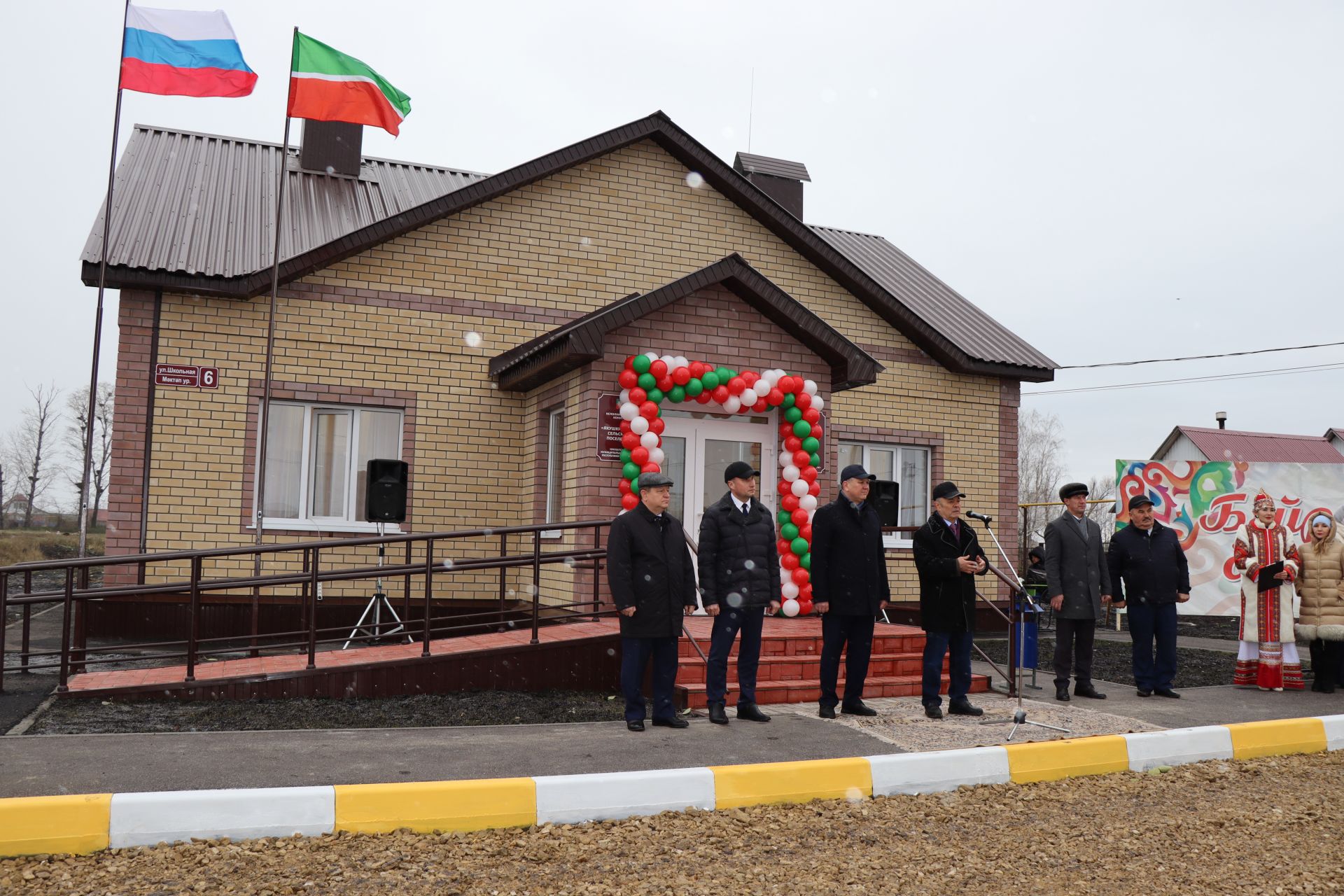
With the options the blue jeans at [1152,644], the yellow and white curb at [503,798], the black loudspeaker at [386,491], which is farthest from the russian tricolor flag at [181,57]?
the blue jeans at [1152,644]

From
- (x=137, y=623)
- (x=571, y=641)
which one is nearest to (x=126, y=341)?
(x=137, y=623)

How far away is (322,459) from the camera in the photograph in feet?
35.0

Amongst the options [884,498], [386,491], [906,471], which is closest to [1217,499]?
[906,471]

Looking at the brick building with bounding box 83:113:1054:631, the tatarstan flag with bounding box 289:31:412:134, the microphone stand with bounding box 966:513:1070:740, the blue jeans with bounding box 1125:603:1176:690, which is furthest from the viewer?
the tatarstan flag with bounding box 289:31:412:134

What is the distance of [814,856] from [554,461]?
6.81 metres

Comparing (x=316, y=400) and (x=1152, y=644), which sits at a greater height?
(x=316, y=400)

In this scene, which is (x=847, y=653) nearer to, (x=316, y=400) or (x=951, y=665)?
(x=951, y=665)

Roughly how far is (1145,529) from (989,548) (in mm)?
4998

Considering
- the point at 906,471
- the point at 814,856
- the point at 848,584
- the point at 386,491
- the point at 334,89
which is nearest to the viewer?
the point at 814,856

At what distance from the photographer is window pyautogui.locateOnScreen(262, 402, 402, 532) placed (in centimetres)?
1049

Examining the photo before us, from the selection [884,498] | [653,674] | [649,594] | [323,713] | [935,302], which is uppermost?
[935,302]

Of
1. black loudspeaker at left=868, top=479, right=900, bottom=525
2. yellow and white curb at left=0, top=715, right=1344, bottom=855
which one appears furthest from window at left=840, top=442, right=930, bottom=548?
yellow and white curb at left=0, top=715, right=1344, bottom=855

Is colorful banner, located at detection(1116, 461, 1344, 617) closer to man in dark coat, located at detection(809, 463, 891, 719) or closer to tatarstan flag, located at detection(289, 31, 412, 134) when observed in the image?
man in dark coat, located at detection(809, 463, 891, 719)

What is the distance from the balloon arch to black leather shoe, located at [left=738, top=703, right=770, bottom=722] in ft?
7.70
